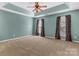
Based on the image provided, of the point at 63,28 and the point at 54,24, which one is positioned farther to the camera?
the point at 54,24

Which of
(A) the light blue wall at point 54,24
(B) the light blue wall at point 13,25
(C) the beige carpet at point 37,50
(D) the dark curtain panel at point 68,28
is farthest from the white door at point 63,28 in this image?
(B) the light blue wall at point 13,25

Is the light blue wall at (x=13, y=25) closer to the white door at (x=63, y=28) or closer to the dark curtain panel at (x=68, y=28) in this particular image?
the white door at (x=63, y=28)

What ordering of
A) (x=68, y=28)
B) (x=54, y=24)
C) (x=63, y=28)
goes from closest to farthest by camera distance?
(x=68, y=28) → (x=63, y=28) → (x=54, y=24)

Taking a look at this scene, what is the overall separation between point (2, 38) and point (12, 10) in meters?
2.25

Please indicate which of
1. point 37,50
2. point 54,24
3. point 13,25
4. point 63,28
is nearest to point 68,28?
point 63,28

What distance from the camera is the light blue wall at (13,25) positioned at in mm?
6367

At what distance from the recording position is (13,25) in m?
7.36

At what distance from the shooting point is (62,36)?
23.9ft

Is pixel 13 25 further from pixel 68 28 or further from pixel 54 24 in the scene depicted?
pixel 68 28

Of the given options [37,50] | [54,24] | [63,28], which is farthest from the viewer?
[54,24]

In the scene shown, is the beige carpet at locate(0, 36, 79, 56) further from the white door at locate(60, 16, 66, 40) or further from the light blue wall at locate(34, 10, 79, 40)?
the white door at locate(60, 16, 66, 40)

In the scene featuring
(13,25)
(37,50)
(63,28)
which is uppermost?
(13,25)

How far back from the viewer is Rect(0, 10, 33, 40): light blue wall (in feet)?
20.9

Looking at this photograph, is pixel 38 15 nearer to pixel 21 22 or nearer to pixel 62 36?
pixel 21 22
